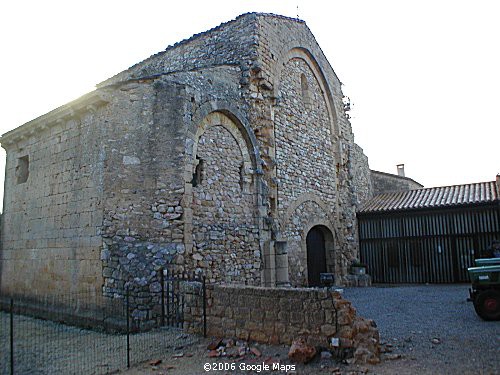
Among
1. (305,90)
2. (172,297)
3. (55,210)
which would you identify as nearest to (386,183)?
(305,90)

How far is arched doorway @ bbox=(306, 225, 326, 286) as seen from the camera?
1419 cm

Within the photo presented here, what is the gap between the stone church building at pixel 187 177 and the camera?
9195mm

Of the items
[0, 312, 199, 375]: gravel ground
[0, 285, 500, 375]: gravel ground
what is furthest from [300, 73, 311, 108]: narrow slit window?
[0, 312, 199, 375]: gravel ground

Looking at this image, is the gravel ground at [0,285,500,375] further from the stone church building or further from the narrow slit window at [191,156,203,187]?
the narrow slit window at [191,156,203,187]

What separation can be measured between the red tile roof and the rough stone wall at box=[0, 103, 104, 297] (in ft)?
36.5

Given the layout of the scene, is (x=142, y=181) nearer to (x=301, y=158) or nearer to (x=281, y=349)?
(x=281, y=349)

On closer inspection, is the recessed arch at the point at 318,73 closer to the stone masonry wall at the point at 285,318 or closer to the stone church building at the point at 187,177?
the stone church building at the point at 187,177

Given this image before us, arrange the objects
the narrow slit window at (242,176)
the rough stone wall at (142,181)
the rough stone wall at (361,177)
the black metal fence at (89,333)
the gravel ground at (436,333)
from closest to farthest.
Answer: the gravel ground at (436,333), the black metal fence at (89,333), the rough stone wall at (142,181), the narrow slit window at (242,176), the rough stone wall at (361,177)

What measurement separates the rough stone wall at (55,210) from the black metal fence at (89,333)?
1.62 feet

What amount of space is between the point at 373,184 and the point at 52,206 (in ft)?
48.9

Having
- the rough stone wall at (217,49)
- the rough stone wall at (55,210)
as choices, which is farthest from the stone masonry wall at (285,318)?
the rough stone wall at (217,49)

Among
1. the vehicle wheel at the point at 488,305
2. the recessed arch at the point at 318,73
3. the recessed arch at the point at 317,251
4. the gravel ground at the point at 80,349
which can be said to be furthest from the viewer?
the recessed arch at the point at 318,73

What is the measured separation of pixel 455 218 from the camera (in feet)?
48.2

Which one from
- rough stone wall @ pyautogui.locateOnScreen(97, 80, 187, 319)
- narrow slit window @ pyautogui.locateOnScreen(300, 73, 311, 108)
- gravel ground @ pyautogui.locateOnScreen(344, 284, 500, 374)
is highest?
narrow slit window @ pyautogui.locateOnScreen(300, 73, 311, 108)
